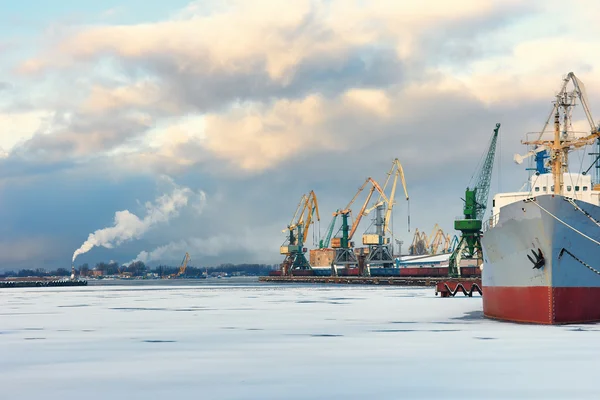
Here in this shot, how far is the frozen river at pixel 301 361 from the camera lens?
65.6ft

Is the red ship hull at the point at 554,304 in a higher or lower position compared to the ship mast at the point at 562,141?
lower

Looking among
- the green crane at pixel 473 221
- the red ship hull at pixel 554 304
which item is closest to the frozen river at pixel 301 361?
the red ship hull at pixel 554 304

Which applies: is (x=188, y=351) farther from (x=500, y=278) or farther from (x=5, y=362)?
(x=500, y=278)

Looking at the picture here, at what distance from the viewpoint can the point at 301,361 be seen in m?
25.9

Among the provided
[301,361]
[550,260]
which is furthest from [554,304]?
[301,361]

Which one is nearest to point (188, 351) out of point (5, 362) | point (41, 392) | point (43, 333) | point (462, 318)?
point (5, 362)

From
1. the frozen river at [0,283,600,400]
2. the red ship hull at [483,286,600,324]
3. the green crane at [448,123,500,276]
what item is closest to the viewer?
the frozen river at [0,283,600,400]

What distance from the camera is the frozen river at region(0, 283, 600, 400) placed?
19984 millimetres

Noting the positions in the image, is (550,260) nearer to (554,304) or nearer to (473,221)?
(554,304)

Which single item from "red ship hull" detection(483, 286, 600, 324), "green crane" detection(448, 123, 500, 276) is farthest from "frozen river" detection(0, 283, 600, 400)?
"green crane" detection(448, 123, 500, 276)

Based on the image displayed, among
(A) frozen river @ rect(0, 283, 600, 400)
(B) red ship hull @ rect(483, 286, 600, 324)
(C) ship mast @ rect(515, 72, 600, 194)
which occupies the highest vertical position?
(C) ship mast @ rect(515, 72, 600, 194)

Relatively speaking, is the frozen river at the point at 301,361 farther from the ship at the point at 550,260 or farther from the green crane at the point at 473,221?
the green crane at the point at 473,221

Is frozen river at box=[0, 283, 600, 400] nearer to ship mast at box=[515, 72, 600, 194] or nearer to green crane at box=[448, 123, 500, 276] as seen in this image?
ship mast at box=[515, 72, 600, 194]

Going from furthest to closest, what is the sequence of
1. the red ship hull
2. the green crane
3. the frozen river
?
the green crane, the red ship hull, the frozen river
